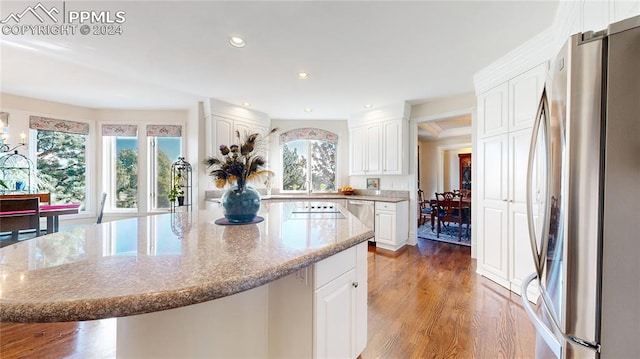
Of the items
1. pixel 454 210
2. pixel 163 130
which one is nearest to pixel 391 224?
pixel 454 210

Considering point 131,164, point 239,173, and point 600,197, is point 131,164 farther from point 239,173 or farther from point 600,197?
point 600,197

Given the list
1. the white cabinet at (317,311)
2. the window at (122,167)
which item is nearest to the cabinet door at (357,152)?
the white cabinet at (317,311)

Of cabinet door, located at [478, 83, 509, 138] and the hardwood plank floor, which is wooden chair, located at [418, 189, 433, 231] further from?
cabinet door, located at [478, 83, 509, 138]

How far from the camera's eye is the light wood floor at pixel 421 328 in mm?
1683

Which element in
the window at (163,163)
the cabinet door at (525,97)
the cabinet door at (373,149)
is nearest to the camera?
the cabinet door at (525,97)

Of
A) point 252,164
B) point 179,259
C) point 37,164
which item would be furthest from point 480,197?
point 37,164

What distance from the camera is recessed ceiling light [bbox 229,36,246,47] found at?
7.38ft

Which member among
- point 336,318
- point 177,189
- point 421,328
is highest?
point 177,189

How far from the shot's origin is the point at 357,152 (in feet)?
15.8

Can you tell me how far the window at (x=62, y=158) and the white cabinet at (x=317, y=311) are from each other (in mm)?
5152

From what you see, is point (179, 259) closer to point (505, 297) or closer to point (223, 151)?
point (223, 151)

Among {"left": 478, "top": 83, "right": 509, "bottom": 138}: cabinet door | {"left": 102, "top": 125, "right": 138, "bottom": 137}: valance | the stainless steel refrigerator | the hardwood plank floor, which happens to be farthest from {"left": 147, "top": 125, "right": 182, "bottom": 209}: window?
the stainless steel refrigerator

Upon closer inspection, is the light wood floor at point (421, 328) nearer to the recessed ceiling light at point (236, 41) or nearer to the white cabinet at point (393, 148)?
the white cabinet at point (393, 148)

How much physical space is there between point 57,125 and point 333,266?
5.53 metres
